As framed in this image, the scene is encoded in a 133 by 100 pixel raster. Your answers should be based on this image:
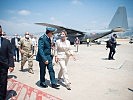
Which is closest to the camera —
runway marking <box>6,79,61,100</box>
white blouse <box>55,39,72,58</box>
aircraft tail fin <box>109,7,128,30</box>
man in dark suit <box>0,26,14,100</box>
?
man in dark suit <box>0,26,14,100</box>

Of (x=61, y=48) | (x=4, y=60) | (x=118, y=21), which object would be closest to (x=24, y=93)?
(x=4, y=60)

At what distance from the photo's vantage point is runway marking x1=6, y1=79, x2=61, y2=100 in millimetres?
5176

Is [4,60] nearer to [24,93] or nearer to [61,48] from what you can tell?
[24,93]

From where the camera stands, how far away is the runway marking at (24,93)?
518 centimetres

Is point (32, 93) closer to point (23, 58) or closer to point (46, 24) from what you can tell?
point (23, 58)

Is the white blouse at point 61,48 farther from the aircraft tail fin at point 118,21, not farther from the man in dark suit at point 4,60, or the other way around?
the aircraft tail fin at point 118,21

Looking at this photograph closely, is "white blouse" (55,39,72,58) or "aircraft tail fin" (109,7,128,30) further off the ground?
"aircraft tail fin" (109,7,128,30)

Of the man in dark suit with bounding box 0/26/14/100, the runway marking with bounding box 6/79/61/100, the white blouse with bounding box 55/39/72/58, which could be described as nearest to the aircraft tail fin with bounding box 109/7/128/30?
the white blouse with bounding box 55/39/72/58

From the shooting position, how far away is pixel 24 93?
559cm

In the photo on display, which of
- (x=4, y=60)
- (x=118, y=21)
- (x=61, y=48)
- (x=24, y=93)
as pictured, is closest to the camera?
(x=4, y=60)

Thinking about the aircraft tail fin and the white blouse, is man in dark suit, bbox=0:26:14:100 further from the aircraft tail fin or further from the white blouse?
the aircraft tail fin

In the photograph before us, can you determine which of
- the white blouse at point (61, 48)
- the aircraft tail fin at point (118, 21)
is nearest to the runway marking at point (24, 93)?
the white blouse at point (61, 48)

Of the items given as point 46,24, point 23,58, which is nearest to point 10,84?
point 23,58

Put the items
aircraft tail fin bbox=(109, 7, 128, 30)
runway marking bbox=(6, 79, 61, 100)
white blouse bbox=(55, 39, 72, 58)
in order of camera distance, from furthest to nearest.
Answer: aircraft tail fin bbox=(109, 7, 128, 30) < white blouse bbox=(55, 39, 72, 58) < runway marking bbox=(6, 79, 61, 100)
